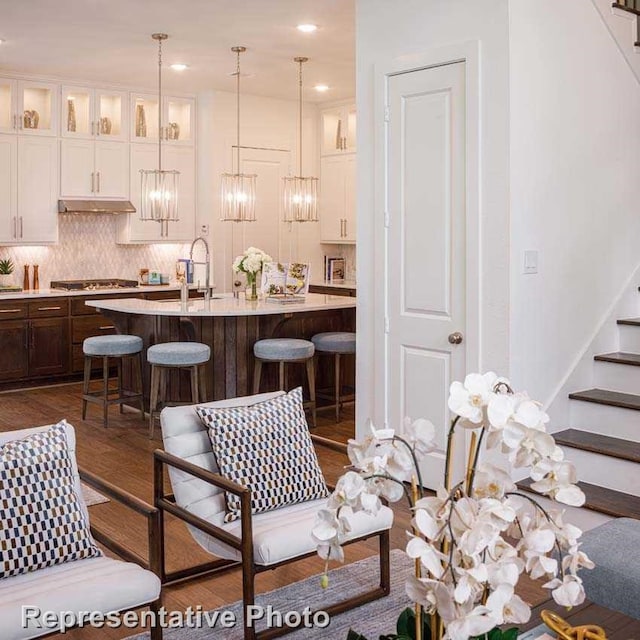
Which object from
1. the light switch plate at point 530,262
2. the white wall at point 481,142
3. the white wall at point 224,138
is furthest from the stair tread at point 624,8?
the white wall at point 224,138

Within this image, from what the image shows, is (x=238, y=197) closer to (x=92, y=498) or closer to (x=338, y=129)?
(x=338, y=129)

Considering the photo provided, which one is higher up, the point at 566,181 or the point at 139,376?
the point at 566,181

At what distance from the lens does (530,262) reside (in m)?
4.11

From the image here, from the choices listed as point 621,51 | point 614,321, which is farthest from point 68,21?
point 614,321

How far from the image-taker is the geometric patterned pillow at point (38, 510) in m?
2.46

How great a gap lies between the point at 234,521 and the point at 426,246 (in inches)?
81.4

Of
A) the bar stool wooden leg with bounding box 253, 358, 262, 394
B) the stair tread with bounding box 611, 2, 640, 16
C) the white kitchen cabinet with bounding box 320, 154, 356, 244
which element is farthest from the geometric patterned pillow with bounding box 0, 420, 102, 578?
the white kitchen cabinet with bounding box 320, 154, 356, 244

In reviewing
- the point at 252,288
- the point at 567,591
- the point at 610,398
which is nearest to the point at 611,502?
the point at 610,398

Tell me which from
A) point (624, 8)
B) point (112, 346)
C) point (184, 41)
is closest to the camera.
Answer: point (624, 8)

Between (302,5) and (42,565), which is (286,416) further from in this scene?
(302,5)

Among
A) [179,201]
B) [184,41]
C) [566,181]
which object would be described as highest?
[184,41]

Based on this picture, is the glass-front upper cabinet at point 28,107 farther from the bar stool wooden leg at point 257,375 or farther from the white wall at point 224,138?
the bar stool wooden leg at point 257,375

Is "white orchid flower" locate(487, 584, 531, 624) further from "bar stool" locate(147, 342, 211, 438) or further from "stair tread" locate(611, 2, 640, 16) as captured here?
"bar stool" locate(147, 342, 211, 438)

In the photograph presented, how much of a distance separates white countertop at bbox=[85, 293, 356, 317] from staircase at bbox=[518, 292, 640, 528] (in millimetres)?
2498
